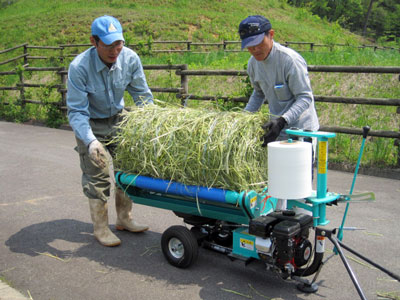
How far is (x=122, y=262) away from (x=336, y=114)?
6666 mm

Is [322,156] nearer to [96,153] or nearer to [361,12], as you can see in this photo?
[96,153]

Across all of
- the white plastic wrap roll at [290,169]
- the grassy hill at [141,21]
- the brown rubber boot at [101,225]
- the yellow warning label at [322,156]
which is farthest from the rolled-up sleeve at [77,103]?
the grassy hill at [141,21]

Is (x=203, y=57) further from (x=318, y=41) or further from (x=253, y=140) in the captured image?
(x=318, y=41)

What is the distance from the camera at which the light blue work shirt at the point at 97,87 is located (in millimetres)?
4098

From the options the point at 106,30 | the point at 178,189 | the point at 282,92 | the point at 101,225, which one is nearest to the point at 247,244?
the point at 178,189

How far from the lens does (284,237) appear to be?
304cm

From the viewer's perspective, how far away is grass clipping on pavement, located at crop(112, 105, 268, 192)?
3432 mm

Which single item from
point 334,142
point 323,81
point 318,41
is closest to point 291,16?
point 318,41

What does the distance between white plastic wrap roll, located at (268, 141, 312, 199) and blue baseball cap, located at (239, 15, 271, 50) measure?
1.03 m

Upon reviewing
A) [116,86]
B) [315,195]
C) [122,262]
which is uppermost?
[116,86]

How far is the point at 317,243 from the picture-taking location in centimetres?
324

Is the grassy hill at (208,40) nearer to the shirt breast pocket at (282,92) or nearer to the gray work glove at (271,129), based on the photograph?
the shirt breast pocket at (282,92)

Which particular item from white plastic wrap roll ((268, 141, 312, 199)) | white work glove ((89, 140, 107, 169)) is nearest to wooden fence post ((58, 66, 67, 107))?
white work glove ((89, 140, 107, 169))

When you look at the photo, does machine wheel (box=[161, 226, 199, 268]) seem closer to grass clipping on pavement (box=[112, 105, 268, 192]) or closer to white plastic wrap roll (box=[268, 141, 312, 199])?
grass clipping on pavement (box=[112, 105, 268, 192])
